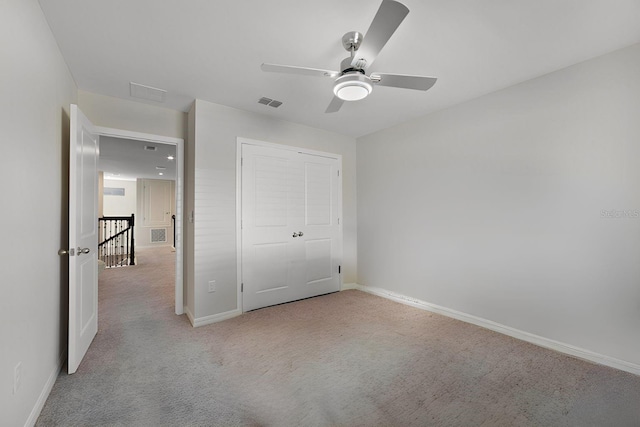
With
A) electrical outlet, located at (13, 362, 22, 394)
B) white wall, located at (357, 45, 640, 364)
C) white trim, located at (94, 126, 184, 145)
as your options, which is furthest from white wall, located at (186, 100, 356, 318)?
white wall, located at (357, 45, 640, 364)

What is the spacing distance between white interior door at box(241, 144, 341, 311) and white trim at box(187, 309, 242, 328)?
16 cm

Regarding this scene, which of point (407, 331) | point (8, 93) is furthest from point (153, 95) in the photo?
point (407, 331)

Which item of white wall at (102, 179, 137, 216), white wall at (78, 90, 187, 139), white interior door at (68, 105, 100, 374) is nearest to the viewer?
white interior door at (68, 105, 100, 374)

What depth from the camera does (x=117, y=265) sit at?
21.4ft

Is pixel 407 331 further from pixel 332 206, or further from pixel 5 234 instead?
pixel 5 234

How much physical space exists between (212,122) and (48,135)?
1.51 m

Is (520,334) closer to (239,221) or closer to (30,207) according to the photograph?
(239,221)

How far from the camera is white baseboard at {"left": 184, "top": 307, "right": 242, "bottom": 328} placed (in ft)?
10.0

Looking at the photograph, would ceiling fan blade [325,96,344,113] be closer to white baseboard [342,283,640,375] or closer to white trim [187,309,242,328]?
white trim [187,309,242,328]

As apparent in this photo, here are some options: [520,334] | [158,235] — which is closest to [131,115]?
[520,334]

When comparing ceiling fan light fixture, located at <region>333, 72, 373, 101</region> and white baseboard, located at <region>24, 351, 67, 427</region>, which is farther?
ceiling fan light fixture, located at <region>333, 72, 373, 101</region>

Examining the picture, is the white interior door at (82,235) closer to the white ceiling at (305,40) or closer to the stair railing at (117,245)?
the white ceiling at (305,40)

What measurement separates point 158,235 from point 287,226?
825cm

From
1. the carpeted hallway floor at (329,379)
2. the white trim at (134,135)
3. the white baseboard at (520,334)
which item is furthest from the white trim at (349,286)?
the white trim at (134,135)
